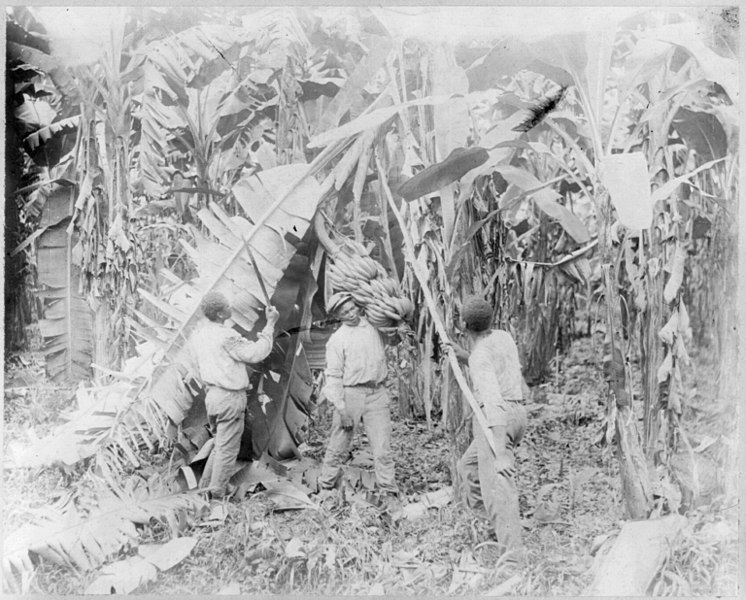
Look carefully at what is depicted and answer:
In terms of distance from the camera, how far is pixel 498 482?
6.54 feet

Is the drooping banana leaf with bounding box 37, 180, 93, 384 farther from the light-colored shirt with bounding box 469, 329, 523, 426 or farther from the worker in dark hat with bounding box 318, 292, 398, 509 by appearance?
the light-colored shirt with bounding box 469, 329, 523, 426

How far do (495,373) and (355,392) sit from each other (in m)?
0.42

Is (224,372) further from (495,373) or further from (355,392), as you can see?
(495,373)

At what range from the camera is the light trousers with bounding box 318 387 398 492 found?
201 cm

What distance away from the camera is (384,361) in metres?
2.01

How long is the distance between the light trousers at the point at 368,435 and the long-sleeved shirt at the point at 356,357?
4 cm

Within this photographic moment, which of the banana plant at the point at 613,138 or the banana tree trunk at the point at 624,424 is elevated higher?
the banana plant at the point at 613,138

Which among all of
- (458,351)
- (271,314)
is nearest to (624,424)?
(458,351)

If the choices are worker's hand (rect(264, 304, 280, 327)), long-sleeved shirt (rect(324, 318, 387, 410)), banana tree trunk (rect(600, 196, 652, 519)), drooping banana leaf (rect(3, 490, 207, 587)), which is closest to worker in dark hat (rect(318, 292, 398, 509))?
long-sleeved shirt (rect(324, 318, 387, 410))

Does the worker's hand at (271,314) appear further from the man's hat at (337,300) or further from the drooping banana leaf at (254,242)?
the man's hat at (337,300)

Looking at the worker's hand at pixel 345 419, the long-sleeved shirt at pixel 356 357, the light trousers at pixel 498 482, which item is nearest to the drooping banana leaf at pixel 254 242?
Result: the long-sleeved shirt at pixel 356 357

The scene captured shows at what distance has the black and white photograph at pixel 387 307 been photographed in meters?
2.00

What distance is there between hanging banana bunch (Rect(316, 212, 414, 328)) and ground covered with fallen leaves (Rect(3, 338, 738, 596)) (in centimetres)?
30

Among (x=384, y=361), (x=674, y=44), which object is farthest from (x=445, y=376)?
(x=674, y=44)
